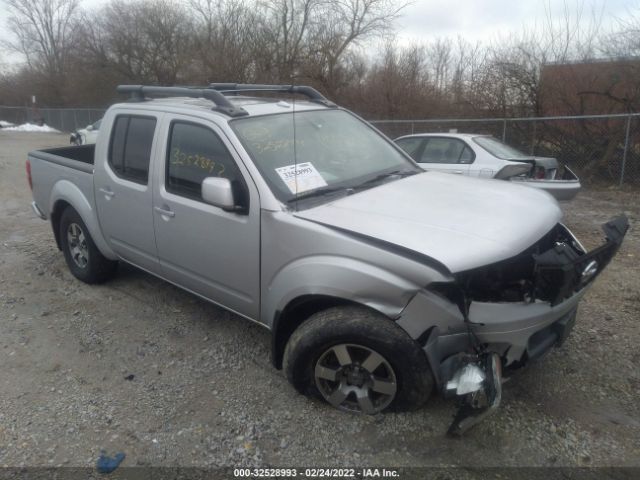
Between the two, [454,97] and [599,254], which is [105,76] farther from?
[599,254]

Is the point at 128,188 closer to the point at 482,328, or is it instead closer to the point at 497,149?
the point at 482,328

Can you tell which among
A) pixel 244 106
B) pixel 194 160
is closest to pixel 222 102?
pixel 244 106

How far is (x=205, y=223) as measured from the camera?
130 inches

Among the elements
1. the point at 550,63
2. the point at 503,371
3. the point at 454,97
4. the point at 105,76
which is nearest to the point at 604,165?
the point at 550,63

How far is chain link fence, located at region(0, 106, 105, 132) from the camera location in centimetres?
3172

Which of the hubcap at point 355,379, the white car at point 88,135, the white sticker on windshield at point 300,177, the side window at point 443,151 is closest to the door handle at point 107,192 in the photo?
the white sticker on windshield at point 300,177

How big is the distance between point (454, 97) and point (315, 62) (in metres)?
8.46

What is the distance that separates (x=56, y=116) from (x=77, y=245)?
37021 mm

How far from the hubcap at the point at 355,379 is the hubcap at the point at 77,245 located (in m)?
3.15

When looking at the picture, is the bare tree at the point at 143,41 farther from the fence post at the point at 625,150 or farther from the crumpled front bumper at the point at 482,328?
the crumpled front bumper at the point at 482,328

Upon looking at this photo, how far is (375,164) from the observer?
3721 mm

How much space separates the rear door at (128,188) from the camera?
383 centimetres

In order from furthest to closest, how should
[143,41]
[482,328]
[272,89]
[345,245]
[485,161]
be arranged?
[143,41] → [485,161] → [272,89] → [345,245] → [482,328]

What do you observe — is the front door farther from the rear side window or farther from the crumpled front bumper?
the crumpled front bumper
